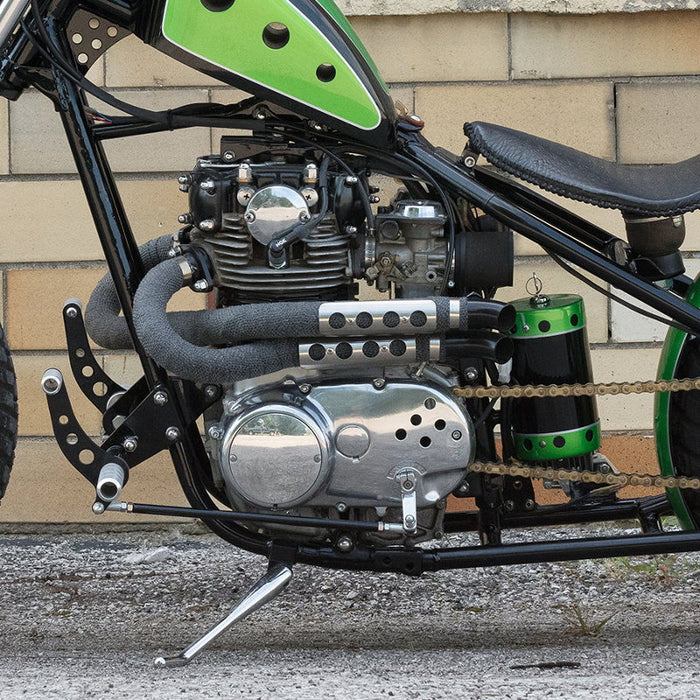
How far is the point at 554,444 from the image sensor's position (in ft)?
7.28

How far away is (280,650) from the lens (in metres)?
2.39

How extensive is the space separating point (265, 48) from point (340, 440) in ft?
2.58

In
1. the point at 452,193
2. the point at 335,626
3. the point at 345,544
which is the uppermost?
the point at 452,193

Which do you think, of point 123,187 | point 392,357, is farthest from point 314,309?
point 123,187

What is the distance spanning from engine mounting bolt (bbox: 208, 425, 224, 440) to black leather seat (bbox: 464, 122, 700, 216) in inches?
30.6

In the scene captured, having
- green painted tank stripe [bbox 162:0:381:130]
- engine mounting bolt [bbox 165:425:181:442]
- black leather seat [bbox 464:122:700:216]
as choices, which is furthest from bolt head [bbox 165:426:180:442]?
black leather seat [bbox 464:122:700:216]

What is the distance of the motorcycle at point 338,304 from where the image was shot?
2.03m

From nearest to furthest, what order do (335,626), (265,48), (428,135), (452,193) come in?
(265,48) < (452,193) < (335,626) < (428,135)

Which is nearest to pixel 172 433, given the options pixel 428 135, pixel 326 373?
pixel 326 373

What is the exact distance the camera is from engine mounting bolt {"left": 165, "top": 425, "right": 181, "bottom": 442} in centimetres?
215

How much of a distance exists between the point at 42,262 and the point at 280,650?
1.76 metres

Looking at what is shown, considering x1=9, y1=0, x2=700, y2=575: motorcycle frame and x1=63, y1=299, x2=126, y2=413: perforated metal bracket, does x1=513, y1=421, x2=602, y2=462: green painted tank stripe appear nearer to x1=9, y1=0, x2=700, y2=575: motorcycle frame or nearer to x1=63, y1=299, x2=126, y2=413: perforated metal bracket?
x1=9, y1=0, x2=700, y2=575: motorcycle frame

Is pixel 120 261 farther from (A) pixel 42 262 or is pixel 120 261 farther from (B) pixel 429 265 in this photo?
(A) pixel 42 262

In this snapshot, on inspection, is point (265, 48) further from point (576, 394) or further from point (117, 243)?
point (576, 394)
